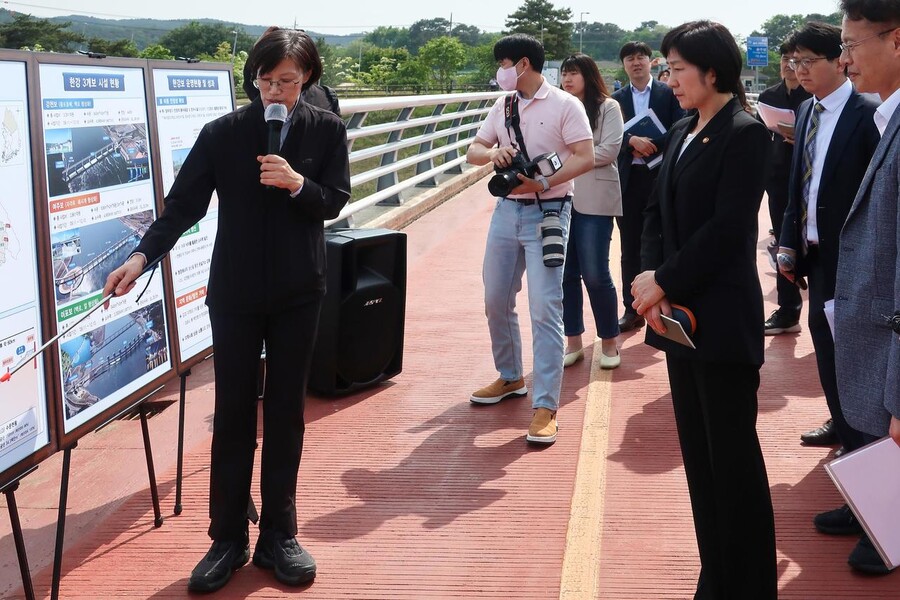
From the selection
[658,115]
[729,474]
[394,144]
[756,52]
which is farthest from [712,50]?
[756,52]

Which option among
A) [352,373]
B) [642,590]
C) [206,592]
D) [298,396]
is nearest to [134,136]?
[298,396]

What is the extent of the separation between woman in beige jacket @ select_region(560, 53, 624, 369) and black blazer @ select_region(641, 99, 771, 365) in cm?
345

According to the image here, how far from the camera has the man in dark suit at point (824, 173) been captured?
165 inches

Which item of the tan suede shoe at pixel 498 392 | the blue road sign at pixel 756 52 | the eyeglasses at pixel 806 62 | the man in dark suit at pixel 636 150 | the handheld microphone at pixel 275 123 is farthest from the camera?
the blue road sign at pixel 756 52

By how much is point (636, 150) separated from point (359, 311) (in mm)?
2416

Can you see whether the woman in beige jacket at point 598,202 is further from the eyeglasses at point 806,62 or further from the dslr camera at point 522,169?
the eyeglasses at point 806,62

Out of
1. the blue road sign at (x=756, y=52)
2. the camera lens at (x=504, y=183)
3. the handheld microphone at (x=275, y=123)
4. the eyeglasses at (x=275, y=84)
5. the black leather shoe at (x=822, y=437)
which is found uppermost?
the blue road sign at (x=756, y=52)

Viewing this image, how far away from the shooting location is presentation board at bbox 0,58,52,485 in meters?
3.32

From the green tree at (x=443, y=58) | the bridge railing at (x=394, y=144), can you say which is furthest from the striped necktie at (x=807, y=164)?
the green tree at (x=443, y=58)

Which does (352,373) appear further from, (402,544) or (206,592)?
(206,592)

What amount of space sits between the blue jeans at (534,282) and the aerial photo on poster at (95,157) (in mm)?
1993

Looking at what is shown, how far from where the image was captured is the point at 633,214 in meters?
7.47

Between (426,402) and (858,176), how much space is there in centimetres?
281

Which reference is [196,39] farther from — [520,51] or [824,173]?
[824,173]
